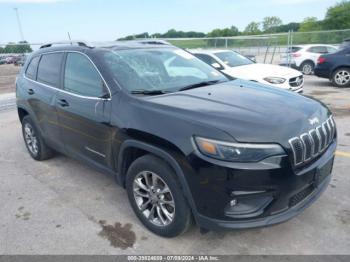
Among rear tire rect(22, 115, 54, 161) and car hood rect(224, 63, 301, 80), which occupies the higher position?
car hood rect(224, 63, 301, 80)

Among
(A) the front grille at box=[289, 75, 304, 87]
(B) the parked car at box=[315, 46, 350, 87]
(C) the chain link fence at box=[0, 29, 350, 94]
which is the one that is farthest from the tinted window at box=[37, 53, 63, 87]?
(C) the chain link fence at box=[0, 29, 350, 94]

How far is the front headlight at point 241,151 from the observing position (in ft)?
7.98

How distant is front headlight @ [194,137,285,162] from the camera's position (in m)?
2.43

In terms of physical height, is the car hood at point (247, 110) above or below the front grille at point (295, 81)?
above

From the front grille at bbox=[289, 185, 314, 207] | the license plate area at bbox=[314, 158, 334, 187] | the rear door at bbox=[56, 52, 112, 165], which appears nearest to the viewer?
the front grille at bbox=[289, 185, 314, 207]

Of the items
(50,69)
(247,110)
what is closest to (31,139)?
(50,69)

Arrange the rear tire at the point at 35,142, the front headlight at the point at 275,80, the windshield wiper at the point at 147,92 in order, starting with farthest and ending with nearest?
1. the front headlight at the point at 275,80
2. the rear tire at the point at 35,142
3. the windshield wiper at the point at 147,92

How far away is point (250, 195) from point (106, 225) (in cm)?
157

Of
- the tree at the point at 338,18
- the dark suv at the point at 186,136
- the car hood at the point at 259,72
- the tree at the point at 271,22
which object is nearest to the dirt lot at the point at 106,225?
the dark suv at the point at 186,136

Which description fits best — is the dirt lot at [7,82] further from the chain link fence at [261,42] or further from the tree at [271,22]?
the tree at [271,22]

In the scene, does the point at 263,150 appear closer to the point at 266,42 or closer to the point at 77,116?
the point at 77,116

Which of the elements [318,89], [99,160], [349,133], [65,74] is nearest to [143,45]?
[65,74]

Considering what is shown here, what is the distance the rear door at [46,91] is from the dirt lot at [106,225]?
2.12ft

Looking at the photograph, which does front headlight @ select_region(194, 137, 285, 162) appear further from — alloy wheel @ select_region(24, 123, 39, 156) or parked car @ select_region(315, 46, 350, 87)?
parked car @ select_region(315, 46, 350, 87)
